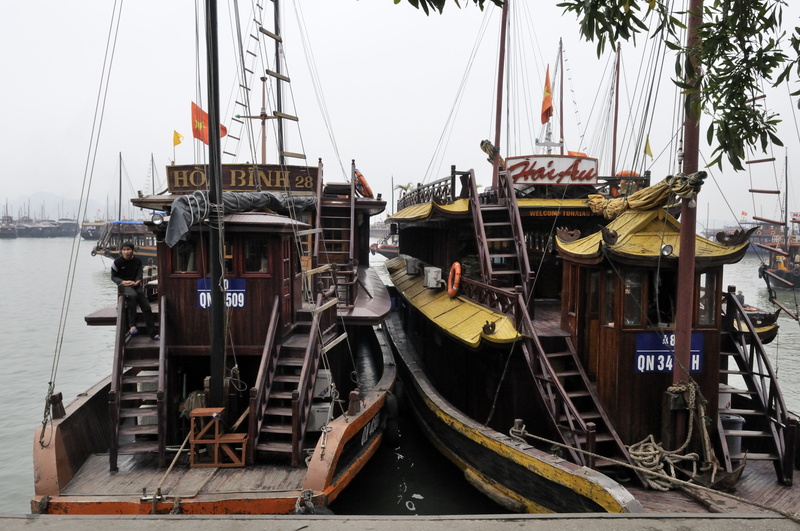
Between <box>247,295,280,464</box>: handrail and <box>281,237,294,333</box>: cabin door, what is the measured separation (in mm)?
337

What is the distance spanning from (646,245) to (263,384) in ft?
22.0

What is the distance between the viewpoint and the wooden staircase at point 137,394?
27.1ft

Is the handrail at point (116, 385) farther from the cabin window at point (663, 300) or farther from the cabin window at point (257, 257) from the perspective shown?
the cabin window at point (663, 300)

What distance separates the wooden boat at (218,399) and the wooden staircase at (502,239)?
291 centimetres

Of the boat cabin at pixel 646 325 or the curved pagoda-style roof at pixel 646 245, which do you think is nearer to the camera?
the curved pagoda-style roof at pixel 646 245

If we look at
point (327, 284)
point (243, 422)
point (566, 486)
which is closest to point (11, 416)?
point (327, 284)

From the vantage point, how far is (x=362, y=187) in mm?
22500

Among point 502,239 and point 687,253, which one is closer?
point 687,253

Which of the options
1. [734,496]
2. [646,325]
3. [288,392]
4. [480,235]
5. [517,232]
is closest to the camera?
[734,496]

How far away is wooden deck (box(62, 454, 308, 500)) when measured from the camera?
7.48 metres

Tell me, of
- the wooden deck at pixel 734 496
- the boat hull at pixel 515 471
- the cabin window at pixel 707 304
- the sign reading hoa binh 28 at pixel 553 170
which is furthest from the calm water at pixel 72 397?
the sign reading hoa binh 28 at pixel 553 170

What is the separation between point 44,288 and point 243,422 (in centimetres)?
4974

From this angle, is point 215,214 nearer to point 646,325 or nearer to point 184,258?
point 184,258

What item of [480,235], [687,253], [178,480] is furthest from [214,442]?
[687,253]
